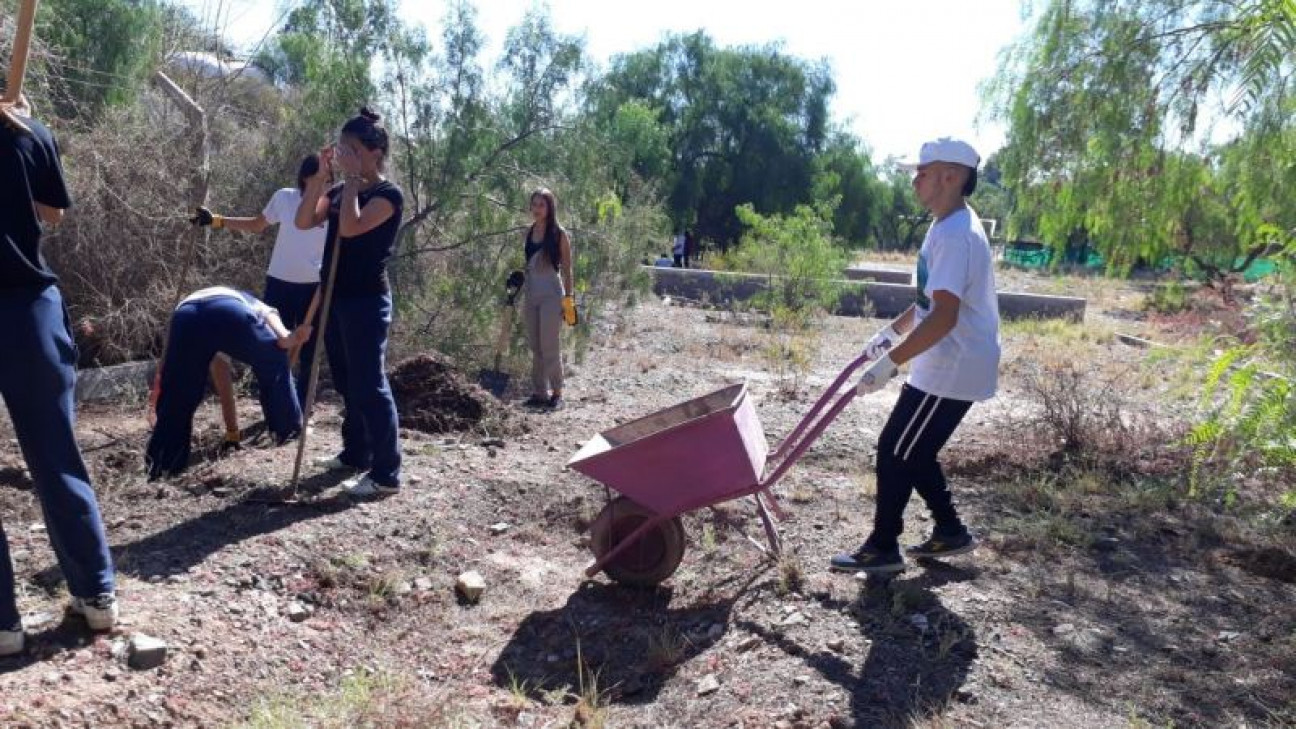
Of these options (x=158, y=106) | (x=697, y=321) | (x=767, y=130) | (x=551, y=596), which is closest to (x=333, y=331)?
(x=551, y=596)

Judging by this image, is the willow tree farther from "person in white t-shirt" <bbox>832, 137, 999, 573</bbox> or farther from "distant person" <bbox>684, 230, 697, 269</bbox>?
"distant person" <bbox>684, 230, 697, 269</bbox>

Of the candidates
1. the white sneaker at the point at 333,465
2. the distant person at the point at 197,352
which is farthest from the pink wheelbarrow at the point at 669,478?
the distant person at the point at 197,352

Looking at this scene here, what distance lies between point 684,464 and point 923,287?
118cm

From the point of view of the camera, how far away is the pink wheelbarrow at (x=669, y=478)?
14.4ft

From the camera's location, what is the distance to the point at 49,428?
3.49 metres

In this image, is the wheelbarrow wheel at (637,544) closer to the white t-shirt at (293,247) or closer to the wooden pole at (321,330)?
the wooden pole at (321,330)

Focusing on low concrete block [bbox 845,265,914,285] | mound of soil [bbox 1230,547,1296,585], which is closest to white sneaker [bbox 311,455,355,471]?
mound of soil [bbox 1230,547,1296,585]

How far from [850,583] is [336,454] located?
2977 millimetres

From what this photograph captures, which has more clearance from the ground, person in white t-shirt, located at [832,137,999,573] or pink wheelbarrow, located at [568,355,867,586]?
person in white t-shirt, located at [832,137,999,573]

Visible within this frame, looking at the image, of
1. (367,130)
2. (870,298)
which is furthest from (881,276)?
(367,130)

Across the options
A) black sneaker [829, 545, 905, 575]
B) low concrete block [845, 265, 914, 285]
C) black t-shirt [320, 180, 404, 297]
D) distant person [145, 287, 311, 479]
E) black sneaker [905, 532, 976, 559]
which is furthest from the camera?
low concrete block [845, 265, 914, 285]

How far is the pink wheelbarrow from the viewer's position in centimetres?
440

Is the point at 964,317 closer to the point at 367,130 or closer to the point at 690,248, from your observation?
the point at 367,130

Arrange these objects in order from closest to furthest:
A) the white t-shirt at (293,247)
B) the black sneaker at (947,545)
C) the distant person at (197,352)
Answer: the black sneaker at (947,545) → the distant person at (197,352) → the white t-shirt at (293,247)
